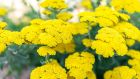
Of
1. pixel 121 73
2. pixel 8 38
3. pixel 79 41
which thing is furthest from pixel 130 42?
pixel 8 38

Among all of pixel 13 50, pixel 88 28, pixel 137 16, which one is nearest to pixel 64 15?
pixel 88 28

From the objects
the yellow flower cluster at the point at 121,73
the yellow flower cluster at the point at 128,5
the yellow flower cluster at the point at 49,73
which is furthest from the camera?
the yellow flower cluster at the point at 128,5

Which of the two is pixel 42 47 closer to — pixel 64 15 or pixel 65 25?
pixel 65 25

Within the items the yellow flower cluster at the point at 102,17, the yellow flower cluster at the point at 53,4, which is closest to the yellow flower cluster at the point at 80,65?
the yellow flower cluster at the point at 102,17

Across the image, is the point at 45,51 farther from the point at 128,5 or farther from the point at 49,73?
the point at 128,5

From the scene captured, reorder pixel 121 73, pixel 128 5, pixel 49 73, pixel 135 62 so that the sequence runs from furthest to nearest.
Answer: pixel 128 5 < pixel 135 62 < pixel 121 73 < pixel 49 73

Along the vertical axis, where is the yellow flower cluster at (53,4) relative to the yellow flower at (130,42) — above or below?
above

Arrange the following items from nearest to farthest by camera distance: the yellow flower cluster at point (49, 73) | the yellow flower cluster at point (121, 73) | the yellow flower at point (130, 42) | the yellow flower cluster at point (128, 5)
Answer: the yellow flower cluster at point (49, 73) → the yellow flower cluster at point (121, 73) → the yellow flower at point (130, 42) → the yellow flower cluster at point (128, 5)

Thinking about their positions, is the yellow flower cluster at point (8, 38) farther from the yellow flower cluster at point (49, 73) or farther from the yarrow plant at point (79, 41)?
the yellow flower cluster at point (49, 73)
